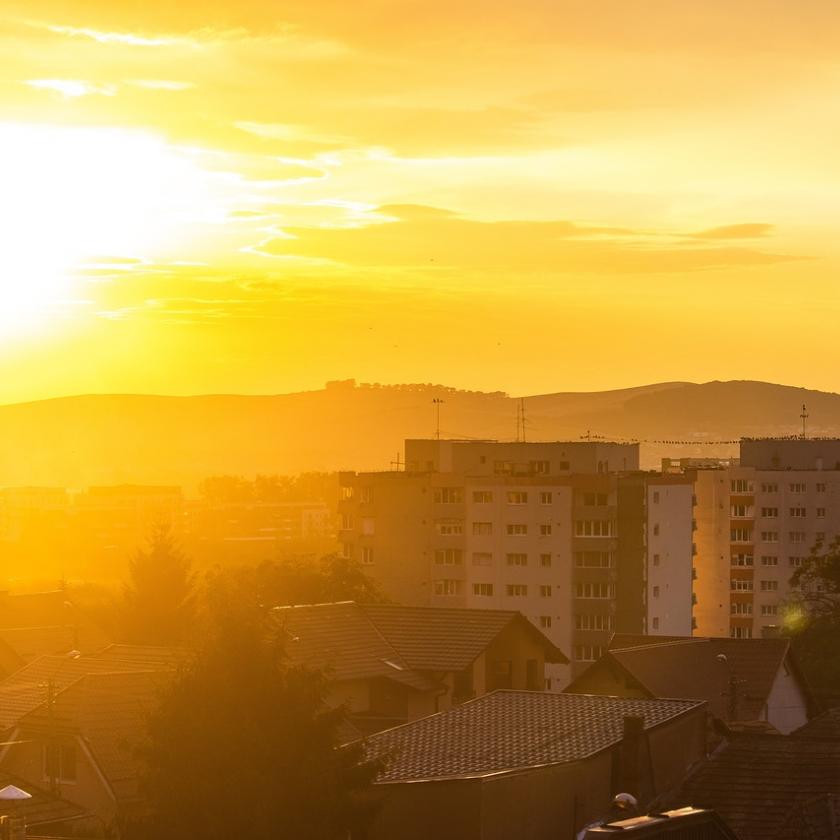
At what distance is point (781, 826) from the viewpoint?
22750mm

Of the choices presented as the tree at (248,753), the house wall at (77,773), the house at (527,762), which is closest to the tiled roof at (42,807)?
the house wall at (77,773)

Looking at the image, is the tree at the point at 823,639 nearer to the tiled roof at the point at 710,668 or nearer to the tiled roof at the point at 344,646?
the tiled roof at the point at 710,668

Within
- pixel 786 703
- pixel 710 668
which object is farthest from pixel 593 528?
pixel 710 668

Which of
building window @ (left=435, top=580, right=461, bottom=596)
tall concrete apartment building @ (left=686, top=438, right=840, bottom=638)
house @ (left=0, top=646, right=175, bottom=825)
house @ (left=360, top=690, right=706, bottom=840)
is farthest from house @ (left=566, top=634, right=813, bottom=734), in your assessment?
tall concrete apartment building @ (left=686, top=438, right=840, bottom=638)

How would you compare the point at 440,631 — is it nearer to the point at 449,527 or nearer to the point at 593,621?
the point at 593,621

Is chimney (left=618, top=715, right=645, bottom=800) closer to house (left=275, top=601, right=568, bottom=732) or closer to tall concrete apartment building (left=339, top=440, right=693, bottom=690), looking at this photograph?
house (left=275, top=601, right=568, bottom=732)

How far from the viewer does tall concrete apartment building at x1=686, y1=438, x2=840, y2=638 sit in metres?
124

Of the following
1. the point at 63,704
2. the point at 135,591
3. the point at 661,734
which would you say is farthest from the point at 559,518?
the point at 661,734

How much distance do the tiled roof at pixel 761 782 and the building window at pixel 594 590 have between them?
6465cm

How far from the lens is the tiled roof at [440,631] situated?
138 ft

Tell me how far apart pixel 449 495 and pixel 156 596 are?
24854 mm

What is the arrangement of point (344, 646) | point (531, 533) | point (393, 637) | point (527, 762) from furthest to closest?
point (531, 533), point (393, 637), point (344, 646), point (527, 762)

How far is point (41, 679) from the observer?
41188mm

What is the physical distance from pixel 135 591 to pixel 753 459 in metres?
68.8
